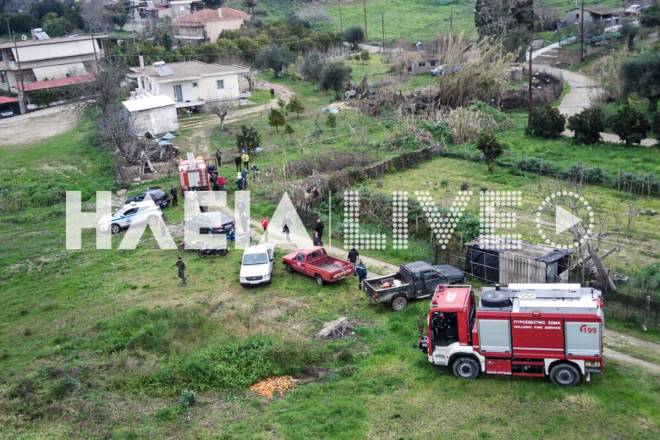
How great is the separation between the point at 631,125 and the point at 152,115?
94.6 feet

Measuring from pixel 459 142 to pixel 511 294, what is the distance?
23.7 meters

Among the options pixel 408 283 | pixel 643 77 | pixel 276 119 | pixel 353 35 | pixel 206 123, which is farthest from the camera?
pixel 353 35

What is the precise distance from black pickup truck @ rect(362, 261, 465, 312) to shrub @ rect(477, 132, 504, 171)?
1379cm

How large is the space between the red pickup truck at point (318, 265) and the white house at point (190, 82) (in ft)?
99.7

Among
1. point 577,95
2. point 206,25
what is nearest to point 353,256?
point 577,95

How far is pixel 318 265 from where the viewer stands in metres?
24.5

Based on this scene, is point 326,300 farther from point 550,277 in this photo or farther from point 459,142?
point 459,142

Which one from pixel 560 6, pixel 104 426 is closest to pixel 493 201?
pixel 104 426

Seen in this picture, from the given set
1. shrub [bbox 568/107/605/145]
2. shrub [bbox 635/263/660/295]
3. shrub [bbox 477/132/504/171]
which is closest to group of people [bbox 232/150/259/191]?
shrub [bbox 477/132/504/171]

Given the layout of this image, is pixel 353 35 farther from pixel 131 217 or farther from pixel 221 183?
pixel 131 217

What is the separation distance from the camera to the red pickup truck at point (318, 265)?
23.7m

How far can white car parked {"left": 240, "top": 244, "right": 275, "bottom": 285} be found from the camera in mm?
24094

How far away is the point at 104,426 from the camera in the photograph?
16.1 metres

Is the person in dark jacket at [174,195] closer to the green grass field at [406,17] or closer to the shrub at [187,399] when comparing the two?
the shrub at [187,399]
